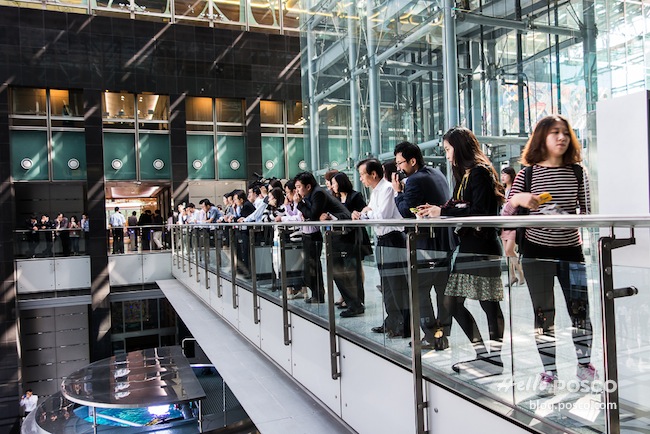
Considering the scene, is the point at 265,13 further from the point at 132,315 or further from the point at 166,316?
the point at 132,315

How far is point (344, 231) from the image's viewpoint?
3836mm

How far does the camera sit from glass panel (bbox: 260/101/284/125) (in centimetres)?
2166

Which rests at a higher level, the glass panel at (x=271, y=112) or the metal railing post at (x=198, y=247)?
the glass panel at (x=271, y=112)

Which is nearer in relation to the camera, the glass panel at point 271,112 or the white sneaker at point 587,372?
the white sneaker at point 587,372

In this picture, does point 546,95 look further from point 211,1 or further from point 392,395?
point 211,1

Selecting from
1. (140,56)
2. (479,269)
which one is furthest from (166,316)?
(479,269)

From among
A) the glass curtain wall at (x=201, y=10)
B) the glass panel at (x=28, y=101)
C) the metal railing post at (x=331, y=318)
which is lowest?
A: the metal railing post at (x=331, y=318)

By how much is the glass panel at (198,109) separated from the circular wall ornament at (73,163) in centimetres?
403

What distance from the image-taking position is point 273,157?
71.7 ft

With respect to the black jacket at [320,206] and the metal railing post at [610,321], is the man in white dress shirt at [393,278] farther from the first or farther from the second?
the black jacket at [320,206]

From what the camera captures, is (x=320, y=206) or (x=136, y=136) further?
(x=136, y=136)

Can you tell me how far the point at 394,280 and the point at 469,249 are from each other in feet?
2.33

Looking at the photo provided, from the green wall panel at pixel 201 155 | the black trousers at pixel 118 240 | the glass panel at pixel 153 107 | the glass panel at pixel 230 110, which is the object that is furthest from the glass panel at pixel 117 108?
the black trousers at pixel 118 240

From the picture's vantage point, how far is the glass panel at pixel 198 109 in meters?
20.6
